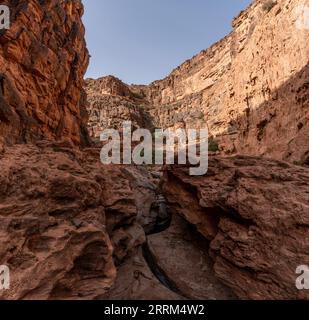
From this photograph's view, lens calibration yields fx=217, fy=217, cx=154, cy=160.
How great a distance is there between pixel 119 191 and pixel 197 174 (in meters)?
2.84

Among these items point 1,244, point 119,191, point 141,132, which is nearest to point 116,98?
point 141,132

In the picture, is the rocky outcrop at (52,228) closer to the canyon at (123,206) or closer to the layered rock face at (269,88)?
the canyon at (123,206)

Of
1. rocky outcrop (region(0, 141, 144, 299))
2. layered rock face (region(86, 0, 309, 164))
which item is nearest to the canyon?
rocky outcrop (region(0, 141, 144, 299))

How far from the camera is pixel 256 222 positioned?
5.50 m

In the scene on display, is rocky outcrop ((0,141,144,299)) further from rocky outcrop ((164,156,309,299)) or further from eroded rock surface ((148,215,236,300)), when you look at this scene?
rocky outcrop ((164,156,309,299))

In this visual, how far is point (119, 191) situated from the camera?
748 cm

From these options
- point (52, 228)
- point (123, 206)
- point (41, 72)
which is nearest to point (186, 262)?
point (123, 206)

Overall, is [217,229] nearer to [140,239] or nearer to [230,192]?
[230,192]
